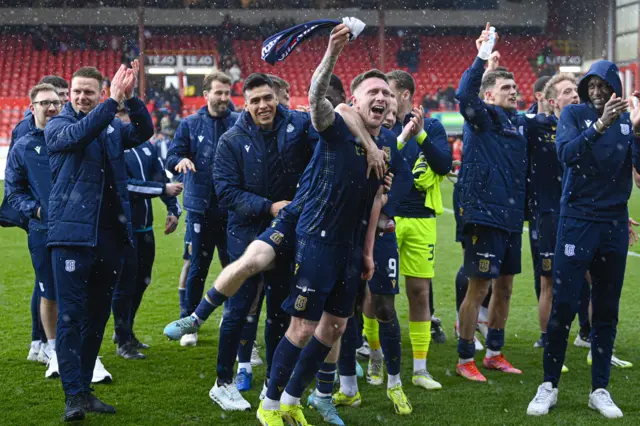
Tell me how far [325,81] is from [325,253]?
87 cm

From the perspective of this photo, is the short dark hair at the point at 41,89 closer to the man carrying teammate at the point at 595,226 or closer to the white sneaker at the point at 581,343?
the man carrying teammate at the point at 595,226

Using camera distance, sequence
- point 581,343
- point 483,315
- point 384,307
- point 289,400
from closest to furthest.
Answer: point 289,400 → point 384,307 → point 581,343 → point 483,315

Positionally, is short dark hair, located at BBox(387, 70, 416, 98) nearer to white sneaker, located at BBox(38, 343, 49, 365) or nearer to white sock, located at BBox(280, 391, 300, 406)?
white sock, located at BBox(280, 391, 300, 406)

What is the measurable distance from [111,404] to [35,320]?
1.45 metres

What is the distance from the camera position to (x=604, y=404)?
480 centimetres

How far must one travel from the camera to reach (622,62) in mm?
34219

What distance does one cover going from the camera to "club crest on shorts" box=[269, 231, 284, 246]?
176 inches

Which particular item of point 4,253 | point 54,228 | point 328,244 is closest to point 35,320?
point 54,228

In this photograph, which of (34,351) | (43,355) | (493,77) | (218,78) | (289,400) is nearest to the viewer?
(289,400)

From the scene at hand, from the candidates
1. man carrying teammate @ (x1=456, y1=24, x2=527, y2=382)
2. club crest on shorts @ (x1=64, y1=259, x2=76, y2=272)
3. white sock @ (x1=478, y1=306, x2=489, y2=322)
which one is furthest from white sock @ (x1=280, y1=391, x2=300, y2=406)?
white sock @ (x1=478, y1=306, x2=489, y2=322)

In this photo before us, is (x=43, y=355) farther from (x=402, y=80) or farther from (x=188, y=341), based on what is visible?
(x=402, y=80)

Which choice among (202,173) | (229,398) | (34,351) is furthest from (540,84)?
(34,351)

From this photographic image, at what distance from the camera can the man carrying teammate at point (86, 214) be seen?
4.63 m

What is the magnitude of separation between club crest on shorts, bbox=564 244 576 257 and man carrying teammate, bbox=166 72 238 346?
2.69 metres
